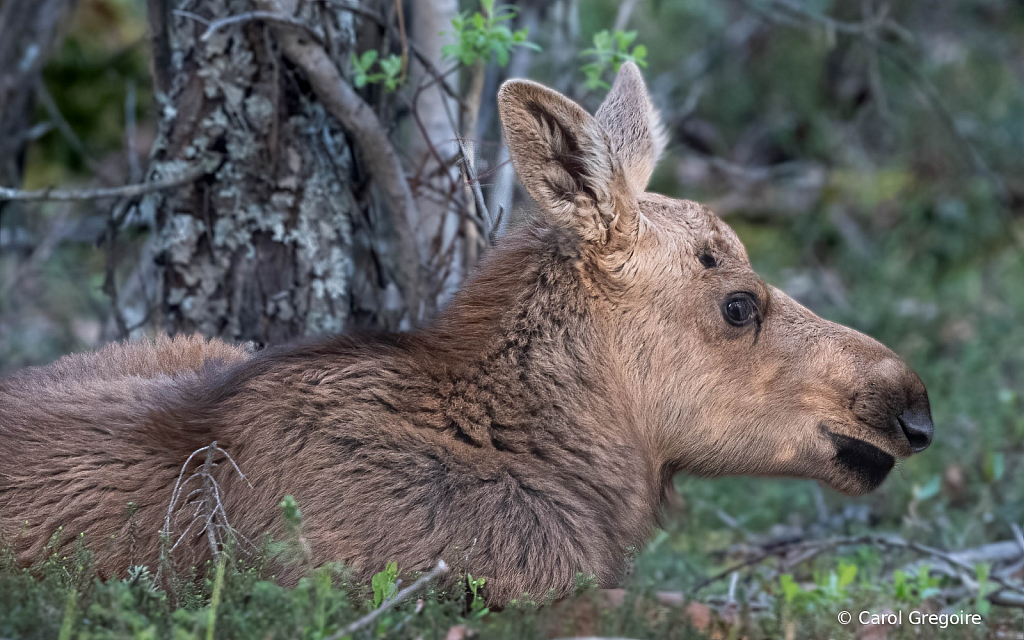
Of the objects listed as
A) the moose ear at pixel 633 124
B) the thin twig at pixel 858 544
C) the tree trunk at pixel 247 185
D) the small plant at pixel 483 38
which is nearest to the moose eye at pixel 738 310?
the moose ear at pixel 633 124

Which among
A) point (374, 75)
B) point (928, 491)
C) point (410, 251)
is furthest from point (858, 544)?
point (374, 75)

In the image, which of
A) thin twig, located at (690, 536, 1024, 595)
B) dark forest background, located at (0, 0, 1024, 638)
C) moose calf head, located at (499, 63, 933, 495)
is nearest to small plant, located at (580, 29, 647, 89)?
dark forest background, located at (0, 0, 1024, 638)

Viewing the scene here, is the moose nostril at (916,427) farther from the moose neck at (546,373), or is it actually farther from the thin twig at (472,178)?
the thin twig at (472,178)

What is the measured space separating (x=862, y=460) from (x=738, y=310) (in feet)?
2.25

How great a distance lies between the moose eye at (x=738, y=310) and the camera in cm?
343

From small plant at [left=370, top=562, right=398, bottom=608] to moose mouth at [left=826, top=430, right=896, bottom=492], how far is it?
63.8 inches

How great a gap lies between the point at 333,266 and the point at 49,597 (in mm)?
2134

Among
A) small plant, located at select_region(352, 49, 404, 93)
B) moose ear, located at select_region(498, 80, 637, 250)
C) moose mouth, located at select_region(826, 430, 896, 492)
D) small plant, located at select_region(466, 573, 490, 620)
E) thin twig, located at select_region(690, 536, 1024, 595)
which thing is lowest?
thin twig, located at select_region(690, 536, 1024, 595)

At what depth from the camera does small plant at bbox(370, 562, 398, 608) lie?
271cm

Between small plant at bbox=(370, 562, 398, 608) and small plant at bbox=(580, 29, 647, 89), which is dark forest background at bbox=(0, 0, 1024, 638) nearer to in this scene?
small plant at bbox=(580, 29, 647, 89)

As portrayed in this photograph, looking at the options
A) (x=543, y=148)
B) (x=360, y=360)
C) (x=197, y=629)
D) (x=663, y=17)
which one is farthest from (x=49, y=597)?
(x=663, y=17)

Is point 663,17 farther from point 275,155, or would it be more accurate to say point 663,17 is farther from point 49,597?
point 49,597

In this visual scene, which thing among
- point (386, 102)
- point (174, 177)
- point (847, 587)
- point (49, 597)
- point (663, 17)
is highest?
point (663, 17)

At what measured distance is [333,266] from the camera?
14.8 feet
